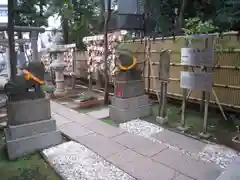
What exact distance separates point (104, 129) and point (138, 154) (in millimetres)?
1239

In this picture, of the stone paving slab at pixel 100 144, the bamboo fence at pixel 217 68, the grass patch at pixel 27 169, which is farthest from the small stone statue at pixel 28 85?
the bamboo fence at pixel 217 68

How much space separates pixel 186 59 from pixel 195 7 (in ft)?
13.5

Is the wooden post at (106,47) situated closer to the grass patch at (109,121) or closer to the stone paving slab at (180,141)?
the grass patch at (109,121)

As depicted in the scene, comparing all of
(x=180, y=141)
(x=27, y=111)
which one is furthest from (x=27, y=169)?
(x=180, y=141)

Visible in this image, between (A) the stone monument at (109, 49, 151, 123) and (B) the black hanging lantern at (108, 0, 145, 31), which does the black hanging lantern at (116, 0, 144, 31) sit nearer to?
(B) the black hanging lantern at (108, 0, 145, 31)

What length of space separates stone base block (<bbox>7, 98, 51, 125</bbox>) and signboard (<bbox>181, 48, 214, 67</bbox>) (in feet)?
→ 9.05

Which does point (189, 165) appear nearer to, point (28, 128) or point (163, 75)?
point (163, 75)

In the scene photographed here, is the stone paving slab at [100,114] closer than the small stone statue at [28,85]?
No

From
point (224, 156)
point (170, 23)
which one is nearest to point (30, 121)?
point (224, 156)

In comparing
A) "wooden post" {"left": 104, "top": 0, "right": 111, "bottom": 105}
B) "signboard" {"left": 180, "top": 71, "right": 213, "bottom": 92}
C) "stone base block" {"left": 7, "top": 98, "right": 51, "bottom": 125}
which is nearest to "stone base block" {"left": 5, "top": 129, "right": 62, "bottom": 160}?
"stone base block" {"left": 7, "top": 98, "right": 51, "bottom": 125}

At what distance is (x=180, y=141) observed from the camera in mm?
3748

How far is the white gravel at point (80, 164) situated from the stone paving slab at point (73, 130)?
1.38 feet

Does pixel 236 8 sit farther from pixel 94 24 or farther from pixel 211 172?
pixel 94 24

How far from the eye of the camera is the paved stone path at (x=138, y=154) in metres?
2.76
